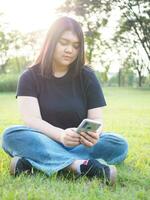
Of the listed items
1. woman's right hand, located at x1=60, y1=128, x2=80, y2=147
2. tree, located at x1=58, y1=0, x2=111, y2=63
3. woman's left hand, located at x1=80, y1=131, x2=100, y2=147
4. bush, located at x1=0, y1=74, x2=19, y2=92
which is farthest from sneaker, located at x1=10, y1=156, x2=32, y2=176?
tree, located at x1=58, y1=0, x2=111, y2=63

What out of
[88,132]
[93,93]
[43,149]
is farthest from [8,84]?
[88,132]

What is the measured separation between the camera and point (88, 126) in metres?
3.52

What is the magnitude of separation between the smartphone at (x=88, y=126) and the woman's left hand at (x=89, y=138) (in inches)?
2.0

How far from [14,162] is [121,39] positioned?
36874 millimetres

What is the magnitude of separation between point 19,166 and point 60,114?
62 cm

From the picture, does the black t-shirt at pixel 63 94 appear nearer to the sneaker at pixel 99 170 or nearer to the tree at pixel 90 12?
the sneaker at pixel 99 170

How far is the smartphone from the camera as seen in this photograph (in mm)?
3447

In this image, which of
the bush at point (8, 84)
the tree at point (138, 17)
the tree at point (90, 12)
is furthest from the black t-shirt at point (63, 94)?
the tree at point (138, 17)

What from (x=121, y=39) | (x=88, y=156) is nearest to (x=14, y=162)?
(x=88, y=156)

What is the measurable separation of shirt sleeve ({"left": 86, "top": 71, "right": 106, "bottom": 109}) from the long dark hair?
0.20m

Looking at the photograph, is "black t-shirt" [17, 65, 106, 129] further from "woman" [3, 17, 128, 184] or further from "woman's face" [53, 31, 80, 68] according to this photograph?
"woman's face" [53, 31, 80, 68]

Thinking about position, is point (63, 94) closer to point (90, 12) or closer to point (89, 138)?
point (89, 138)

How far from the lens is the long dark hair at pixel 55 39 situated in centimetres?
386

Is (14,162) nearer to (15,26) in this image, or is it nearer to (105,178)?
(105,178)
